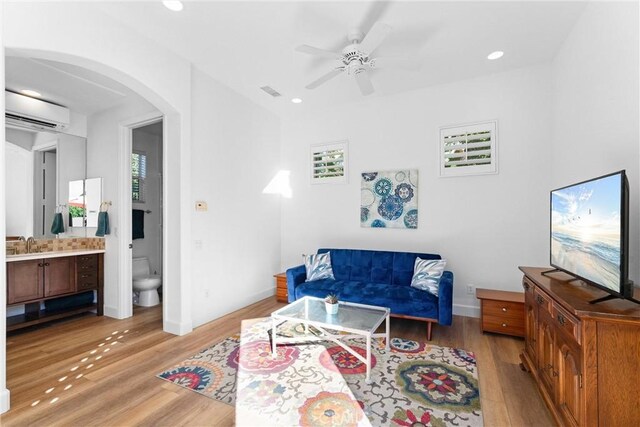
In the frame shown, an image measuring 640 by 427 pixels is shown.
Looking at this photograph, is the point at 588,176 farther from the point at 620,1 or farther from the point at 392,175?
the point at 392,175

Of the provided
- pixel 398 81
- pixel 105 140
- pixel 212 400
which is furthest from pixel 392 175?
pixel 105 140

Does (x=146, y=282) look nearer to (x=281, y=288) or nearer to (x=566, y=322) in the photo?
(x=281, y=288)

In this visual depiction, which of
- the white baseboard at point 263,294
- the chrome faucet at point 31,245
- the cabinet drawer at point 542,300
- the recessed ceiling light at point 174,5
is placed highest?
the recessed ceiling light at point 174,5

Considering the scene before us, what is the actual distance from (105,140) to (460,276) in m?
5.07

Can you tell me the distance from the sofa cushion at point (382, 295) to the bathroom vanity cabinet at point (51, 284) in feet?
8.96

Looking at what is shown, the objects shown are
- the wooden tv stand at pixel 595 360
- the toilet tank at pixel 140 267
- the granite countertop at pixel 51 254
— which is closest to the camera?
the wooden tv stand at pixel 595 360

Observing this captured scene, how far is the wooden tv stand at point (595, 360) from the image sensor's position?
135cm

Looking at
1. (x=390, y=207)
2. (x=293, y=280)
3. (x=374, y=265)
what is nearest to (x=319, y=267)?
(x=293, y=280)

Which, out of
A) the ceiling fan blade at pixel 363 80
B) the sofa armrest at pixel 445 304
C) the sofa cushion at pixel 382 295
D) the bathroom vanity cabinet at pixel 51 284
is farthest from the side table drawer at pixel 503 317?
the bathroom vanity cabinet at pixel 51 284

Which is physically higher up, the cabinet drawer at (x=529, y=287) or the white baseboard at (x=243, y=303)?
the cabinet drawer at (x=529, y=287)

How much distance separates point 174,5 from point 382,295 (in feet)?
11.0

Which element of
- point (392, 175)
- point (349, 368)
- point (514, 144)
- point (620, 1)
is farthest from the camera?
point (392, 175)

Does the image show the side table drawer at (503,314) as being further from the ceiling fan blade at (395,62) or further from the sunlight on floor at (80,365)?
the sunlight on floor at (80,365)

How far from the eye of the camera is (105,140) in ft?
12.9
